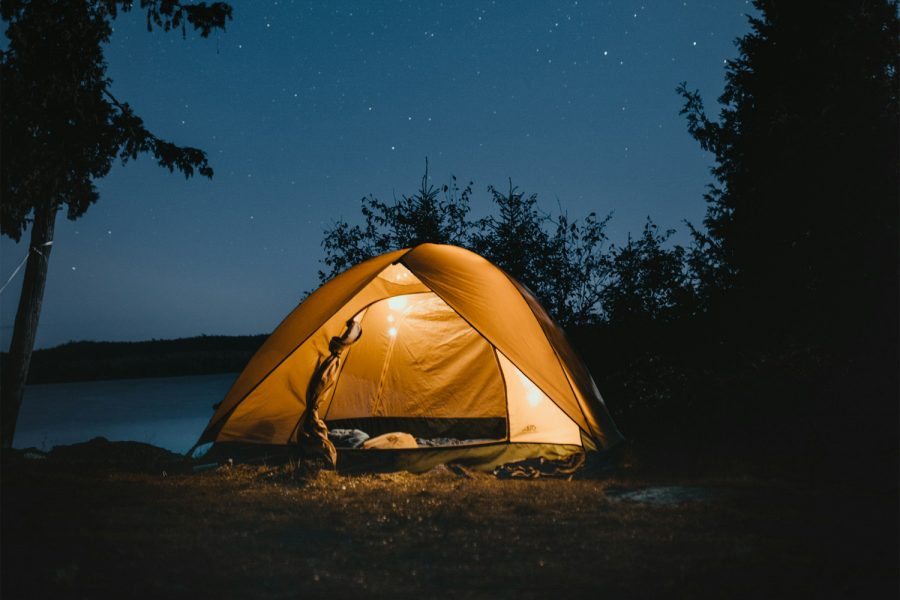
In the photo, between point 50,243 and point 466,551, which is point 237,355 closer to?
point 50,243

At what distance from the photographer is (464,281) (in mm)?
6035

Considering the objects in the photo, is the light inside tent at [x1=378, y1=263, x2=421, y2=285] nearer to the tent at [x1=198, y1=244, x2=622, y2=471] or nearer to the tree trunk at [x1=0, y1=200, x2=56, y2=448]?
the tent at [x1=198, y1=244, x2=622, y2=471]

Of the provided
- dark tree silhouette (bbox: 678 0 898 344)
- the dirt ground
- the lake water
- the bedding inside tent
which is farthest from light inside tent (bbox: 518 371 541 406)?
the lake water

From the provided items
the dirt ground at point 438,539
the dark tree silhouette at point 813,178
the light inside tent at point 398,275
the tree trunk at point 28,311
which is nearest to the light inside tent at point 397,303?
the light inside tent at point 398,275

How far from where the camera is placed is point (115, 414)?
23.0m

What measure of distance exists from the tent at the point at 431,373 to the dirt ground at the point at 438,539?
3.13 feet

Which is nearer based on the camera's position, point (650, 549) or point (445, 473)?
point (650, 549)

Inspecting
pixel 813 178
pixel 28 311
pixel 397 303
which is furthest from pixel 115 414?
pixel 813 178

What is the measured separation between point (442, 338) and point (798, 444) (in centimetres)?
388

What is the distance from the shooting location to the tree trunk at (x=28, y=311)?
763 cm

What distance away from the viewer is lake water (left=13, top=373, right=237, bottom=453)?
16.1 meters

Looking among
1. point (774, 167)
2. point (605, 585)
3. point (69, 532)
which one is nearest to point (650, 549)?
point (605, 585)

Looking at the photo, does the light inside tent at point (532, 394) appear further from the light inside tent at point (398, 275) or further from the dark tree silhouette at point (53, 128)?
the dark tree silhouette at point (53, 128)

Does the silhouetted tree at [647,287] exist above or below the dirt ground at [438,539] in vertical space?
above
